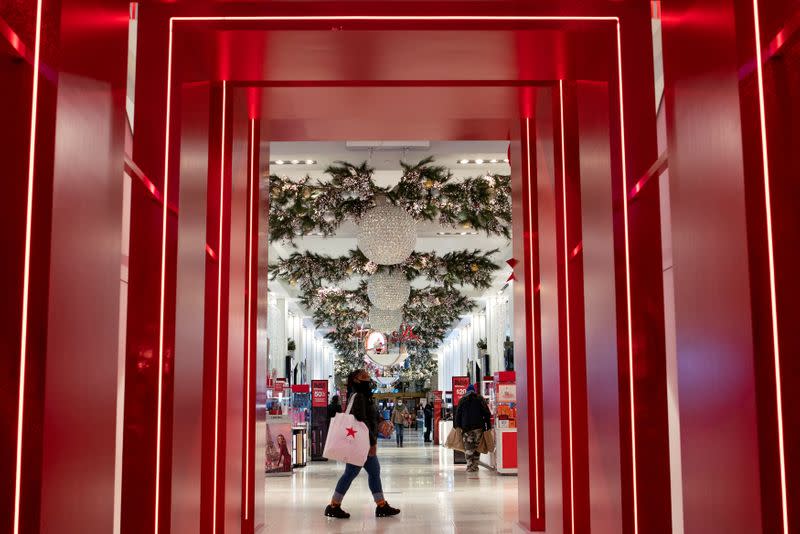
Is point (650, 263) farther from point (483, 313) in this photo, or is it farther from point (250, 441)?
point (483, 313)

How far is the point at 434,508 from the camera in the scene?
9.37 m

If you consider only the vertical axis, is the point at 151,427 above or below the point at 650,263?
below

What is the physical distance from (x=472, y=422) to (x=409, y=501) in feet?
15.4

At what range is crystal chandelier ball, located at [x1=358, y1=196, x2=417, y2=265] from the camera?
9.20 meters

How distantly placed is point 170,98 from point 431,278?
9.95m

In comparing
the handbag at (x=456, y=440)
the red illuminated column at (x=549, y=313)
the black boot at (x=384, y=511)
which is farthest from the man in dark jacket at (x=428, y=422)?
the red illuminated column at (x=549, y=313)

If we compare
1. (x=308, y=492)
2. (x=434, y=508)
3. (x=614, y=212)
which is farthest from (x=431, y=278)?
(x=614, y=212)

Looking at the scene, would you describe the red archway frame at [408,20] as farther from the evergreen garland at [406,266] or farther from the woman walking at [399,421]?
the woman walking at [399,421]

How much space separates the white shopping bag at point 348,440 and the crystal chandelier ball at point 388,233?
4.92 ft

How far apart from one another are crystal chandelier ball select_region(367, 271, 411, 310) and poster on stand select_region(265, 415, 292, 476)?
2.91 meters

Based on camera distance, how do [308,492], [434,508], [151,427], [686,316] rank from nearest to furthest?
[686,316] < [151,427] < [434,508] < [308,492]

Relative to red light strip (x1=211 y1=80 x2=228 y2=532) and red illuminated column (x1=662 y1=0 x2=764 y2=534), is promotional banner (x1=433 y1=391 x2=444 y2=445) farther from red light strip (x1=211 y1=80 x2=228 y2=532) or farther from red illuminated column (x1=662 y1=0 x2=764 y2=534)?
red illuminated column (x1=662 y1=0 x2=764 y2=534)

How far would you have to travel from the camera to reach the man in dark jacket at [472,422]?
47.2 ft

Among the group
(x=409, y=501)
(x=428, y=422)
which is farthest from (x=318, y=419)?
(x=409, y=501)
